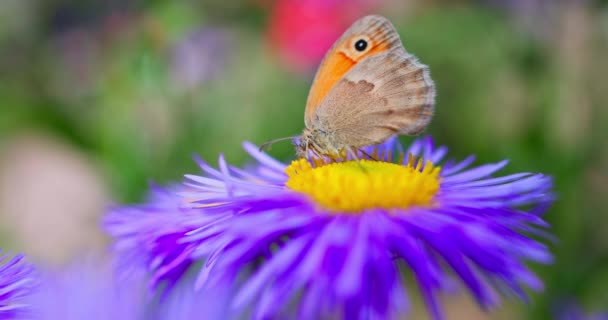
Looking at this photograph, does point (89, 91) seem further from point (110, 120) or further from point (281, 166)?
point (281, 166)

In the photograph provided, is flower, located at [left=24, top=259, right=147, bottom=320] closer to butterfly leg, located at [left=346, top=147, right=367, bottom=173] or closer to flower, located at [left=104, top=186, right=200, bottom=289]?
flower, located at [left=104, top=186, right=200, bottom=289]

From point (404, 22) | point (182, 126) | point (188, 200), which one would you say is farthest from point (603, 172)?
point (188, 200)

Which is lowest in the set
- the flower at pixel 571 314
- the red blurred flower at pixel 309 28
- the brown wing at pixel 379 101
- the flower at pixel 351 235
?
the flower at pixel 571 314

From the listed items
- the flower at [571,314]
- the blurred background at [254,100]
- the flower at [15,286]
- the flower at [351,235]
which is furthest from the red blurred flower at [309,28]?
the flower at [15,286]

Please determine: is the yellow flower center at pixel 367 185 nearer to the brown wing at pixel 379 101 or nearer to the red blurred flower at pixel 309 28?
the brown wing at pixel 379 101

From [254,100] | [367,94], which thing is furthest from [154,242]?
[254,100]

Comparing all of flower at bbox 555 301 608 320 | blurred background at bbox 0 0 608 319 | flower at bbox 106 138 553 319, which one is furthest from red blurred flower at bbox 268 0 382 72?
flower at bbox 106 138 553 319

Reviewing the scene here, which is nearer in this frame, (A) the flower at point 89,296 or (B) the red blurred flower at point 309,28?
(A) the flower at point 89,296
